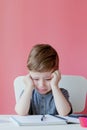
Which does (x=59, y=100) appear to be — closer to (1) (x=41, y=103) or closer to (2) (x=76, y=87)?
(1) (x=41, y=103)

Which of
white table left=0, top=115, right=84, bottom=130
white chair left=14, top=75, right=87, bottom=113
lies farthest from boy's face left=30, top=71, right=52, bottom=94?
white table left=0, top=115, right=84, bottom=130

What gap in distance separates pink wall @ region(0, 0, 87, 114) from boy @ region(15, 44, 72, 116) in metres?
→ 0.36

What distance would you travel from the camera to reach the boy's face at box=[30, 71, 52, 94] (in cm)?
126

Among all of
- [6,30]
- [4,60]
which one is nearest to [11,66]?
[4,60]

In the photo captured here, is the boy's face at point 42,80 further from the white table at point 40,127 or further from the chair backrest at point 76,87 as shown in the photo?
the white table at point 40,127

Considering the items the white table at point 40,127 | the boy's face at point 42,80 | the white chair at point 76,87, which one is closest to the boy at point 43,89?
the boy's face at point 42,80

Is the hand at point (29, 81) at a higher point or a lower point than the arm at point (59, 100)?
higher

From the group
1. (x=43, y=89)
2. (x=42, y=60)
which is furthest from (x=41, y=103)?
(x=42, y=60)

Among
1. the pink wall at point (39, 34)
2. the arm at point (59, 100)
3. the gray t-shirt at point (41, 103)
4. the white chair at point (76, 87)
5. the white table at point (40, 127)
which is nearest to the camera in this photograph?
the white table at point (40, 127)

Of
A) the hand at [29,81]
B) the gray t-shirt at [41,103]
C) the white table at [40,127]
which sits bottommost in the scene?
the gray t-shirt at [41,103]

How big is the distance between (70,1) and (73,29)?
0.17m

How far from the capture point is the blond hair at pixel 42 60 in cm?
128

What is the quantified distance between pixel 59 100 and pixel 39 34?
1.85 ft

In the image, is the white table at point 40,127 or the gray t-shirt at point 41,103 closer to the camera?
the white table at point 40,127
